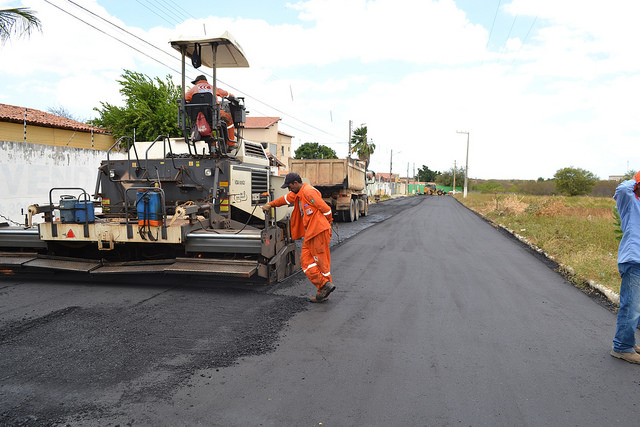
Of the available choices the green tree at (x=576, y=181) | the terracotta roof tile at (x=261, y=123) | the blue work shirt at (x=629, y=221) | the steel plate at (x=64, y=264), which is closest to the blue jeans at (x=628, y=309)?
the blue work shirt at (x=629, y=221)

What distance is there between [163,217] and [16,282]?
259cm

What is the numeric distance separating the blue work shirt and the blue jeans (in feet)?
0.33

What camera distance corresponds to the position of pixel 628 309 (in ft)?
13.2

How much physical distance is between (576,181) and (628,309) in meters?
56.2

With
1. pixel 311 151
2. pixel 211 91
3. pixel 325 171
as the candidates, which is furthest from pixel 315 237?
pixel 311 151

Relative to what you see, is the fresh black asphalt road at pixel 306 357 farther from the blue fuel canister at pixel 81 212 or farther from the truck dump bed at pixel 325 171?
the truck dump bed at pixel 325 171

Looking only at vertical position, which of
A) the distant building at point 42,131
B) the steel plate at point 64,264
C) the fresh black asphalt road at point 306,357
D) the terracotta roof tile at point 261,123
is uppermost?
the terracotta roof tile at point 261,123

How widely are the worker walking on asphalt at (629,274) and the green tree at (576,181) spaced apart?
55.7 metres

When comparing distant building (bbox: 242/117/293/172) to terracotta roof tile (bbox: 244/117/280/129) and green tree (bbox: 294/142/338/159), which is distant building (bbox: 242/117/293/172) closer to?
terracotta roof tile (bbox: 244/117/280/129)

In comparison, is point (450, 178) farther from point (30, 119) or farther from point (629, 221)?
point (629, 221)

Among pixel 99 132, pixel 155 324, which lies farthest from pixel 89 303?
pixel 99 132

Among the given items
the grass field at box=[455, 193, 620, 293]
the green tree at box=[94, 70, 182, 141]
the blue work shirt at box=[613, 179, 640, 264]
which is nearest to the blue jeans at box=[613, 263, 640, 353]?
the blue work shirt at box=[613, 179, 640, 264]

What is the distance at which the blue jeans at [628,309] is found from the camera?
3.99m

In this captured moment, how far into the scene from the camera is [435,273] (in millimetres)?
7871
